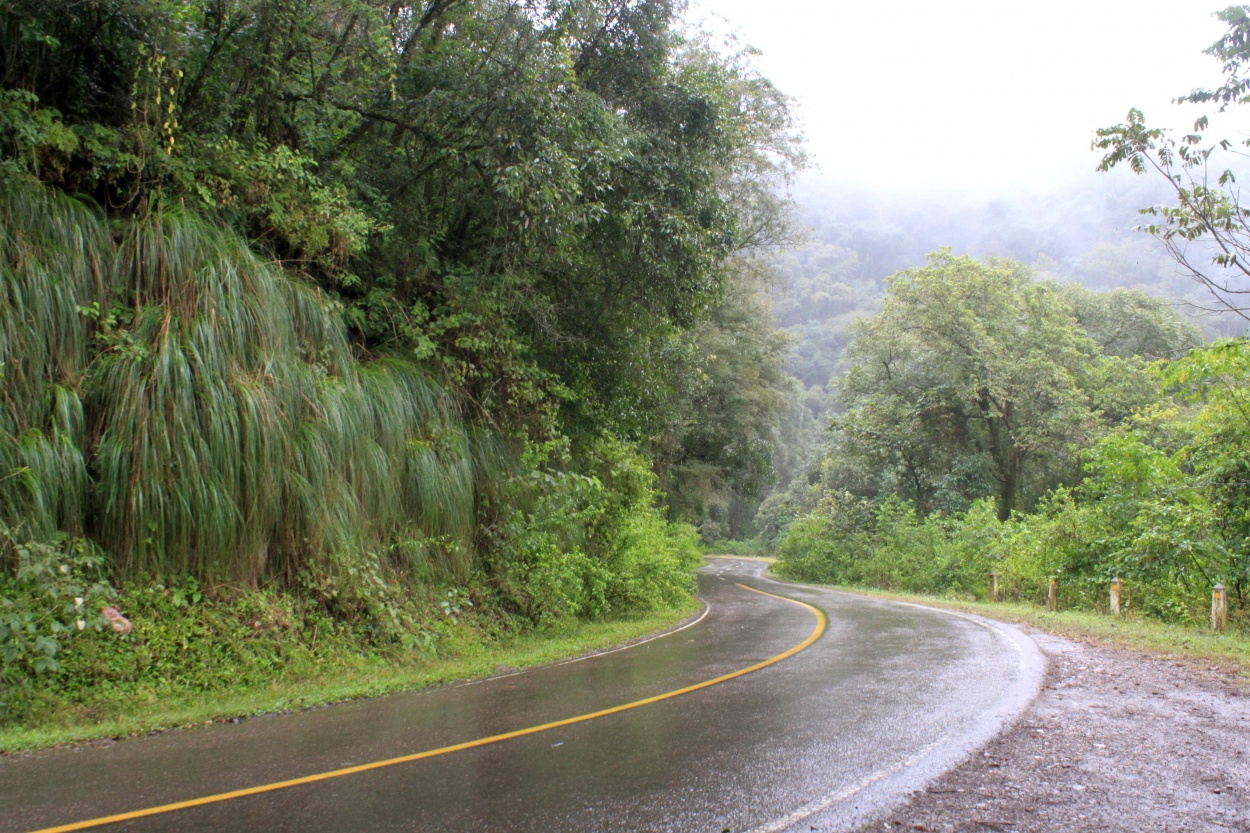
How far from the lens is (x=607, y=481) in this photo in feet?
52.9

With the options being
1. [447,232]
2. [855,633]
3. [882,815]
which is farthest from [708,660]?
[447,232]

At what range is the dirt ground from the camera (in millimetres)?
4230

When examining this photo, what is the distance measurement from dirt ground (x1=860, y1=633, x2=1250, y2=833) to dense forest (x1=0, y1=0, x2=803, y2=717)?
667cm

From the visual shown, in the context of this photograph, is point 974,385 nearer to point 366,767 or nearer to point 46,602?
point 366,767

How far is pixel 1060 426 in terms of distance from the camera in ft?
93.8

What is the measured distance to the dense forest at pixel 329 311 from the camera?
7988 millimetres

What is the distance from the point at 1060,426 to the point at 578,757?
27912 mm

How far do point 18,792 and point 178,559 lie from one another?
3.66m

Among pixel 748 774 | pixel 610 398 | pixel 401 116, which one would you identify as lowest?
pixel 748 774

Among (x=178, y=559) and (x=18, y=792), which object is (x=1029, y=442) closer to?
(x=178, y=559)

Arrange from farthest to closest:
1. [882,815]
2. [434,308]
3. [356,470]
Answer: [434,308] → [356,470] → [882,815]

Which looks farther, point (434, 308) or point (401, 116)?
point (434, 308)

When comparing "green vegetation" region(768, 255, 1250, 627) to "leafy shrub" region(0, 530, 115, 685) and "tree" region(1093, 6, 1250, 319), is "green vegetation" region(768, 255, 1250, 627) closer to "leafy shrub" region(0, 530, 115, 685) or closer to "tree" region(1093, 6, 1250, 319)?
"tree" region(1093, 6, 1250, 319)

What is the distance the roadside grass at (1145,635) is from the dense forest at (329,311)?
23.4 ft
